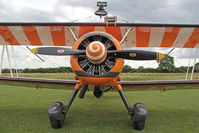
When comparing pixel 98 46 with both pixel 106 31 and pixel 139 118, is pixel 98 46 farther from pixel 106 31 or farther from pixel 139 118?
pixel 106 31

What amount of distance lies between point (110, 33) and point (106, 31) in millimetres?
234

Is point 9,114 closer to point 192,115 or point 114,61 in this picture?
point 114,61

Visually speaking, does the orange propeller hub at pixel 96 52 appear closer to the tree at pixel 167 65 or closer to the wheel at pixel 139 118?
the wheel at pixel 139 118

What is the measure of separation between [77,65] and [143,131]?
6.46ft

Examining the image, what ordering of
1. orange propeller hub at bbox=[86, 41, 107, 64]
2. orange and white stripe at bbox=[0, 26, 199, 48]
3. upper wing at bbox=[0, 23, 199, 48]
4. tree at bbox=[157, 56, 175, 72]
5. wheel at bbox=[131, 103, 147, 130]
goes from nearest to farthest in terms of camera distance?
orange propeller hub at bbox=[86, 41, 107, 64]
wheel at bbox=[131, 103, 147, 130]
upper wing at bbox=[0, 23, 199, 48]
orange and white stripe at bbox=[0, 26, 199, 48]
tree at bbox=[157, 56, 175, 72]

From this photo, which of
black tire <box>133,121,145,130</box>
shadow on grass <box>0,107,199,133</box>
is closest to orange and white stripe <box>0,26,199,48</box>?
shadow on grass <box>0,107,199,133</box>

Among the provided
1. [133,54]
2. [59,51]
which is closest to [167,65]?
[133,54]

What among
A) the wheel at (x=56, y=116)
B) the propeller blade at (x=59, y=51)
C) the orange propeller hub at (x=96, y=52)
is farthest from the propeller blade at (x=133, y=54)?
the wheel at (x=56, y=116)

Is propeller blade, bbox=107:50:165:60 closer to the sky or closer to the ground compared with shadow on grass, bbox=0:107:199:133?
closer to the sky

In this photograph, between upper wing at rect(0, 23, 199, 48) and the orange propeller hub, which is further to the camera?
upper wing at rect(0, 23, 199, 48)

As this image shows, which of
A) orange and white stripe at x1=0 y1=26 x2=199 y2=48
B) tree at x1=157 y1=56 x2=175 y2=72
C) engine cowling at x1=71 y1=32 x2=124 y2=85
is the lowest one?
tree at x1=157 y1=56 x2=175 y2=72

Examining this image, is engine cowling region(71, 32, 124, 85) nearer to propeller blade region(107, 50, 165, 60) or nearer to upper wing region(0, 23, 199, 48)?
propeller blade region(107, 50, 165, 60)

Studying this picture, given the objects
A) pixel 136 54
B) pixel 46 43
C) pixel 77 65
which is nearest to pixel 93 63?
pixel 77 65

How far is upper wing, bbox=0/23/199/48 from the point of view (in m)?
5.84
